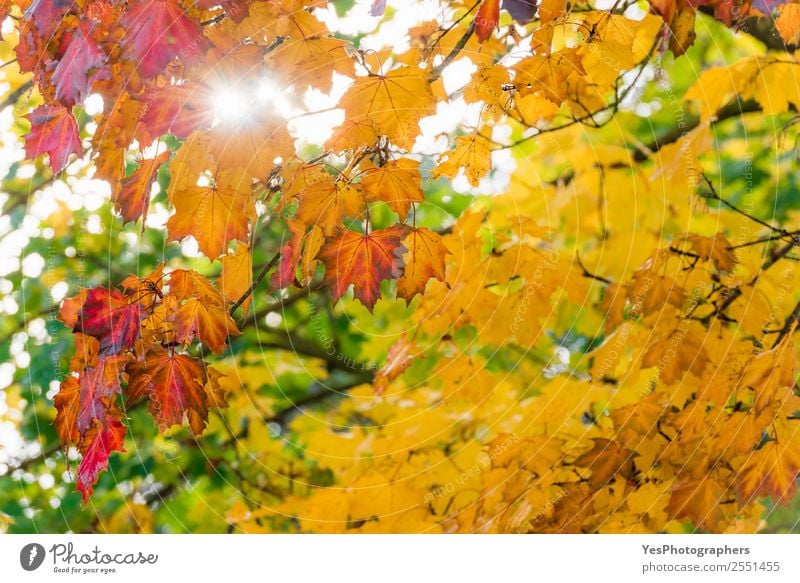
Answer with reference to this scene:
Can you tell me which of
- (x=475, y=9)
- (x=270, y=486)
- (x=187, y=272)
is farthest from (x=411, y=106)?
(x=270, y=486)

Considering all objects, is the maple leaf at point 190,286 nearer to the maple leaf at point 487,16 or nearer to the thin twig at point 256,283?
the thin twig at point 256,283

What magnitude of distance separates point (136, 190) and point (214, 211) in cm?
12

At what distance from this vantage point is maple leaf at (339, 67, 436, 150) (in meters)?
0.75

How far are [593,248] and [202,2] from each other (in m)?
0.57

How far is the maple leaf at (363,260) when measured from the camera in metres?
0.78

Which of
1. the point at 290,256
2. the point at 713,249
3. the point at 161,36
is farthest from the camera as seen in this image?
the point at 713,249

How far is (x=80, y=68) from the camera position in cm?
74

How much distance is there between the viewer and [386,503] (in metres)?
0.94

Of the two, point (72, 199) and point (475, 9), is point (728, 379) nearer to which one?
point (475, 9)

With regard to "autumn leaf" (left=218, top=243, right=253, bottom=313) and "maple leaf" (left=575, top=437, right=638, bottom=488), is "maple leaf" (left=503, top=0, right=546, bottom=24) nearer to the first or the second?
"autumn leaf" (left=218, top=243, right=253, bottom=313)

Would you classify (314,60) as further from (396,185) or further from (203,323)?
(203,323)

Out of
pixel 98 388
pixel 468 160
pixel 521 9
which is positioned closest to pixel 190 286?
pixel 98 388

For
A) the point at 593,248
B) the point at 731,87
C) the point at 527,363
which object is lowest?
the point at 527,363

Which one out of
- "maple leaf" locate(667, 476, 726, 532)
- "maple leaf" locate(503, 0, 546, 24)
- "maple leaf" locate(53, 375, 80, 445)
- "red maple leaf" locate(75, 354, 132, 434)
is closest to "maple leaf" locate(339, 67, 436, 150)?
"maple leaf" locate(503, 0, 546, 24)
